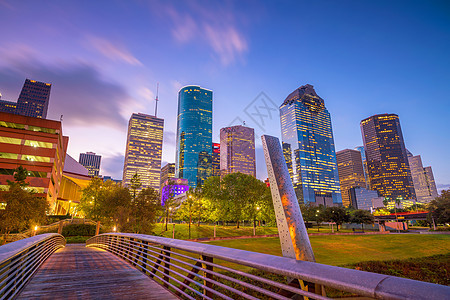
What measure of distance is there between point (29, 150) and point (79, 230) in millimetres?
29723

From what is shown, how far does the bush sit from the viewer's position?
40.2 metres

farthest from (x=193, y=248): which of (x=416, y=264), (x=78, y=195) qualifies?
(x=78, y=195)

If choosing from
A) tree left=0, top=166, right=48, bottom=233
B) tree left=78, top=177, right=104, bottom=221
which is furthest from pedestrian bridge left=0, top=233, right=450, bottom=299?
tree left=78, top=177, right=104, bottom=221

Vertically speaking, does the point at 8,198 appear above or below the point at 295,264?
above

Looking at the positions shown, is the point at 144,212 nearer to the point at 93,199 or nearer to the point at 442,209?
the point at 93,199

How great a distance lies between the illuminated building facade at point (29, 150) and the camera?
2148 inches

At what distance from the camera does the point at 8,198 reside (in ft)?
103

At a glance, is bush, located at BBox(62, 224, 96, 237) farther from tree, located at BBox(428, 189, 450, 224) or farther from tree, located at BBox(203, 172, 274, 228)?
tree, located at BBox(428, 189, 450, 224)

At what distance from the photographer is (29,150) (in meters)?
57.0

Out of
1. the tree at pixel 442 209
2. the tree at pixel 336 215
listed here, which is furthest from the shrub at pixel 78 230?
the tree at pixel 442 209

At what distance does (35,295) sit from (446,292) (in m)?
7.82

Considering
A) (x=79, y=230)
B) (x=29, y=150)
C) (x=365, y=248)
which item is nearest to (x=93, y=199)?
(x=79, y=230)

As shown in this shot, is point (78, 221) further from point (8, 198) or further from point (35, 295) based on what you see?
point (35, 295)

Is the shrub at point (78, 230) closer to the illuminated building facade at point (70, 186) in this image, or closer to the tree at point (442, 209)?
the illuminated building facade at point (70, 186)
